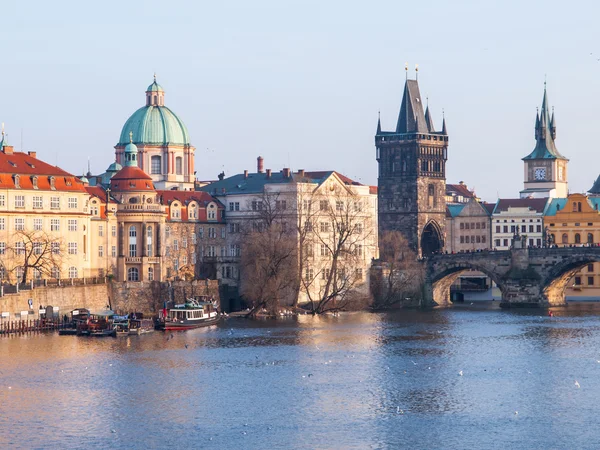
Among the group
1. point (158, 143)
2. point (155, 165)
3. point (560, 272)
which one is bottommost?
point (560, 272)

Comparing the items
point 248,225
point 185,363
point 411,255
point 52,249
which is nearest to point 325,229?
point 248,225

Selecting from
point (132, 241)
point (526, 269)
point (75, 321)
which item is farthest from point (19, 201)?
point (526, 269)

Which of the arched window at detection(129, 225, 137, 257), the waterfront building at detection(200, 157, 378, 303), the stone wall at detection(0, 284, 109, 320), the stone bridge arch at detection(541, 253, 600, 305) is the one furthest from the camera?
the stone bridge arch at detection(541, 253, 600, 305)

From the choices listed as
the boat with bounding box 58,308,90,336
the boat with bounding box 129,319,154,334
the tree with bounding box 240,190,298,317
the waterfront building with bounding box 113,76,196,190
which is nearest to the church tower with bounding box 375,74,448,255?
the waterfront building with bounding box 113,76,196,190

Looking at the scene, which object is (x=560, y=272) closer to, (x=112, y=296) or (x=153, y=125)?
(x=153, y=125)

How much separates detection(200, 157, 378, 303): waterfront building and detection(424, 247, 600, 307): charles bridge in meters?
9.91

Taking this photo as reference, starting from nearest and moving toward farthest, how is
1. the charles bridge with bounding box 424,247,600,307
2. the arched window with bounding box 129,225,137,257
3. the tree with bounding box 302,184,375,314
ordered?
the arched window with bounding box 129,225,137,257
the tree with bounding box 302,184,375,314
the charles bridge with bounding box 424,247,600,307

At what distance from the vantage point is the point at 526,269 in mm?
165000

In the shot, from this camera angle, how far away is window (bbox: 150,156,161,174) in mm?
180625

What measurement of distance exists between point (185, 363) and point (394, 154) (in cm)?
10328

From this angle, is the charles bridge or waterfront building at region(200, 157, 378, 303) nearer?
waterfront building at region(200, 157, 378, 303)

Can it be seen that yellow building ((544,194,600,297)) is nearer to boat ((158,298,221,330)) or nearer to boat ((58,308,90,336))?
boat ((158,298,221,330))

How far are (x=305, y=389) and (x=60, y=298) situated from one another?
43.0m

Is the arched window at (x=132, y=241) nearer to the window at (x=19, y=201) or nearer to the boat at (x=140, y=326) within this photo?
the window at (x=19, y=201)
